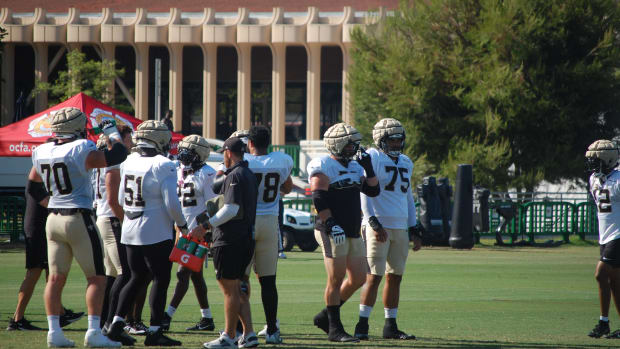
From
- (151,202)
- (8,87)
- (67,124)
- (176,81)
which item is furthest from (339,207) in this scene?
(8,87)

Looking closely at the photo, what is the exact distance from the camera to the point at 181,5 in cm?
5256

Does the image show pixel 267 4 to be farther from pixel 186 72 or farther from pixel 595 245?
pixel 595 245

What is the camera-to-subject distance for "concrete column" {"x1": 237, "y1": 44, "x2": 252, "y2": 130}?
47237 mm

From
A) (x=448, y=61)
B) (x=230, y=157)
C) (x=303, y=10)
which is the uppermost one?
(x=303, y=10)

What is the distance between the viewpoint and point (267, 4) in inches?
2032

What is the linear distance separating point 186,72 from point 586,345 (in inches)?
1765

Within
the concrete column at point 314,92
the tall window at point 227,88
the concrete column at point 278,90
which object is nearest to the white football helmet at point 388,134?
the concrete column at point 314,92

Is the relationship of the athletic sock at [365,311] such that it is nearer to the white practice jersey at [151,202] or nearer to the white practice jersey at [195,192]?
the white practice jersey at [151,202]

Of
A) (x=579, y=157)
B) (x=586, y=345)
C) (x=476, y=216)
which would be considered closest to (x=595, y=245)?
(x=476, y=216)

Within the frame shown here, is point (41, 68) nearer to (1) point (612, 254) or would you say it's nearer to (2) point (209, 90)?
(2) point (209, 90)

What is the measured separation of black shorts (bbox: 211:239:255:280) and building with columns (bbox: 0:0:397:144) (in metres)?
34.3

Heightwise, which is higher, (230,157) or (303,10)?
(303,10)

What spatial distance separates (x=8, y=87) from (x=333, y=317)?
44.7 metres

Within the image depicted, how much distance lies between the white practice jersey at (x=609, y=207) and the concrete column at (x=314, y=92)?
121 feet
